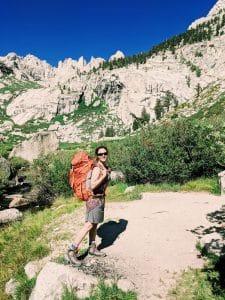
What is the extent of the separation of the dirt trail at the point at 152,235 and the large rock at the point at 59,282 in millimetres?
1245

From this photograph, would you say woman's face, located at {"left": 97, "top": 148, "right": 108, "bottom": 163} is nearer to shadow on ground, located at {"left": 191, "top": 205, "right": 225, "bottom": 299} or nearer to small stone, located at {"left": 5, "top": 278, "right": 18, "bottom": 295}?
shadow on ground, located at {"left": 191, "top": 205, "right": 225, "bottom": 299}

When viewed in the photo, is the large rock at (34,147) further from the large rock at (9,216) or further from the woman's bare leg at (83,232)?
the woman's bare leg at (83,232)

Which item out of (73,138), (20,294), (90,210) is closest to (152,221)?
(90,210)

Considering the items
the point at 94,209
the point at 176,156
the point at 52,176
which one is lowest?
the point at 94,209

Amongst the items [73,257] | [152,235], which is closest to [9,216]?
[152,235]

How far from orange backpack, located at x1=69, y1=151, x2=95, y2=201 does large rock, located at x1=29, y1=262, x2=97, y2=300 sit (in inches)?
81.7

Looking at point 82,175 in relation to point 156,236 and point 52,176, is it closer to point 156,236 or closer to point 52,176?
point 156,236

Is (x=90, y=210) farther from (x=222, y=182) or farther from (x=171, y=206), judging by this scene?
(x=222, y=182)

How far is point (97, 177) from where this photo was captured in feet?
31.5

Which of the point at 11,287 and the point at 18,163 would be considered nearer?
the point at 11,287

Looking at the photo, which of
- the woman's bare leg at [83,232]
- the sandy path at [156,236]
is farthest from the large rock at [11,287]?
the sandy path at [156,236]

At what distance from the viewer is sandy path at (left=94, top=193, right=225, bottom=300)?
945 cm

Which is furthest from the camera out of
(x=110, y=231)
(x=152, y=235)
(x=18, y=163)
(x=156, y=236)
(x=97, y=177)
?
(x=18, y=163)

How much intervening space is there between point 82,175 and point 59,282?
294 centimetres
